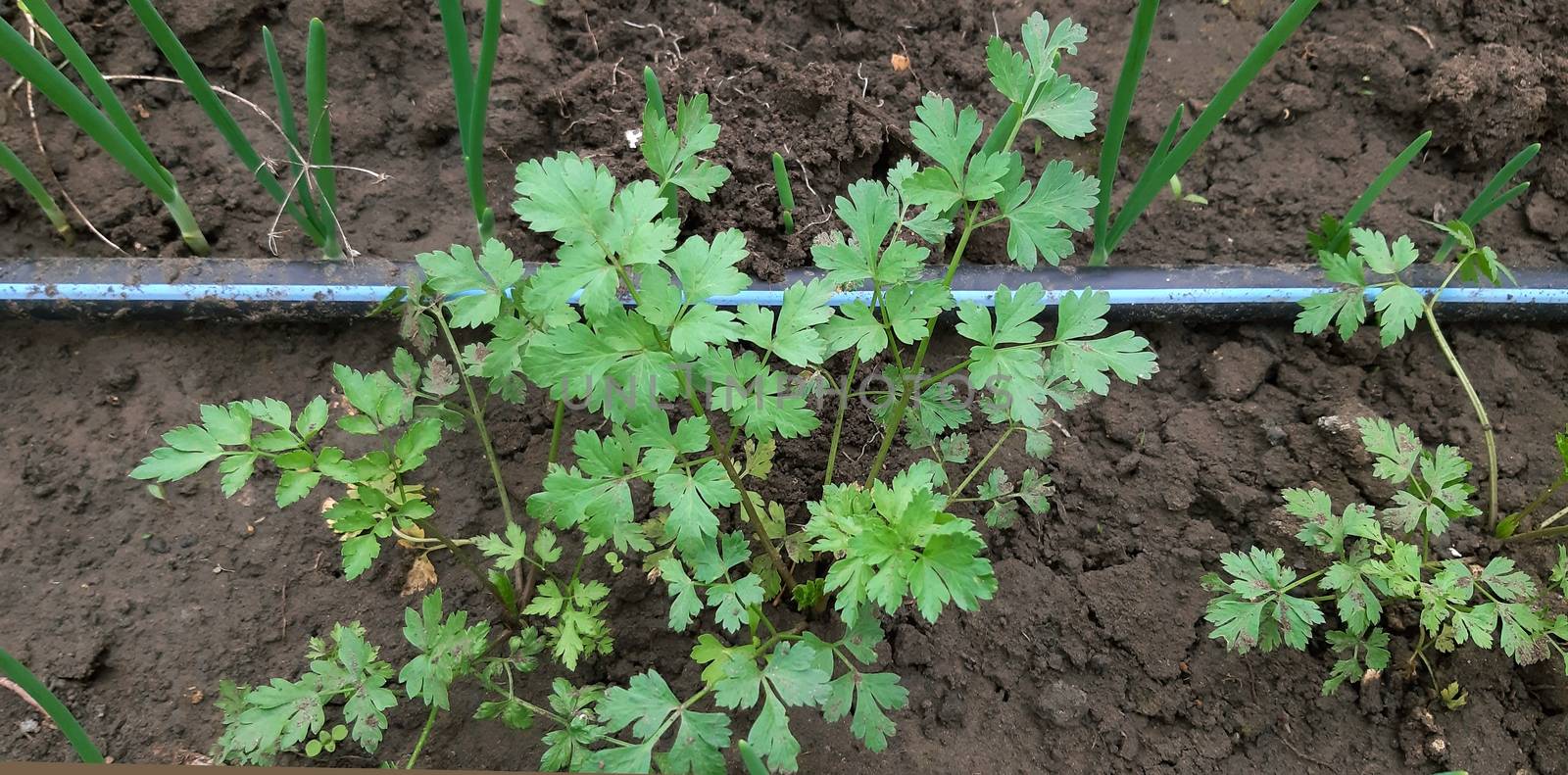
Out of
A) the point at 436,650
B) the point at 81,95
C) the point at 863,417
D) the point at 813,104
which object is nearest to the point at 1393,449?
the point at 863,417

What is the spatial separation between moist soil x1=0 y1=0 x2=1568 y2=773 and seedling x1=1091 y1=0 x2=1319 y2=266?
0.90 feet

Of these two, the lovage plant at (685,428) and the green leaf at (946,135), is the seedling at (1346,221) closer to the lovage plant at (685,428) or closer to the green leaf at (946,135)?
the lovage plant at (685,428)

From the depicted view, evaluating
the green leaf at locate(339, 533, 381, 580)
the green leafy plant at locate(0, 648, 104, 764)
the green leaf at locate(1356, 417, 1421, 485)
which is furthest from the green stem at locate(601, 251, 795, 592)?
the green leaf at locate(1356, 417, 1421, 485)

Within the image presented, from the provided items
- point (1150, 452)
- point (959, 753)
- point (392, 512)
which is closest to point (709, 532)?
point (392, 512)

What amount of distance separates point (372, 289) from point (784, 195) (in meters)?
0.84

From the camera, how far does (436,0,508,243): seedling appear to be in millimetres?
1542

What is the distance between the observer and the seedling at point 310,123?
156 cm

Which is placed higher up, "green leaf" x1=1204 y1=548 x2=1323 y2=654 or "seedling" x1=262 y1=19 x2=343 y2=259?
"seedling" x1=262 y1=19 x2=343 y2=259

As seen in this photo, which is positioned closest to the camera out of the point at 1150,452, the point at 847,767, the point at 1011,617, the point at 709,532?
the point at 709,532

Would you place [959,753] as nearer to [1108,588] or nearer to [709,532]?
[1108,588]

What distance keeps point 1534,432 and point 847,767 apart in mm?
1596

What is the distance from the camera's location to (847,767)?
1552 mm

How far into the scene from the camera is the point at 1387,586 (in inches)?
60.9

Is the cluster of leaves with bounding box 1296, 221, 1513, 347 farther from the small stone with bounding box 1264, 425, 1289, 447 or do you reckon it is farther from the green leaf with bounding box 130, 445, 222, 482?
the green leaf with bounding box 130, 445, 222, 482
